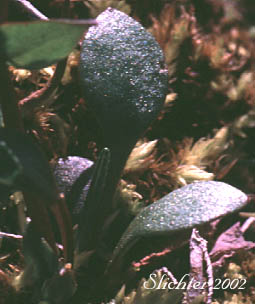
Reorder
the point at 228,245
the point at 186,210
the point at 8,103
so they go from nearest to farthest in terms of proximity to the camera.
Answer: the point at 8,103 < the point at 186,210 < the point at 228,245

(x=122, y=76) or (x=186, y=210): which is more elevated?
(x=122, y=76)

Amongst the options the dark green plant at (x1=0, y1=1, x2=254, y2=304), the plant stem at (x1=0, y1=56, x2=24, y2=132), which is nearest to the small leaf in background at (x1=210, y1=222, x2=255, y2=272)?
the dark green plant at (x1=0, y1=1, x2=254, y2=304)

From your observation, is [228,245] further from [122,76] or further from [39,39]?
[39,39]

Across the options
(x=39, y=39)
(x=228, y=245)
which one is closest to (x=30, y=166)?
(x=39, y=39)

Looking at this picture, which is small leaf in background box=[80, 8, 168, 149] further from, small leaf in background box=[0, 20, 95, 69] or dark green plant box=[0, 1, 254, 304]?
small leaf in background box=[0, 20, 95, 69]

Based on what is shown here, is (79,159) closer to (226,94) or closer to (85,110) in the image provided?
(85,110)

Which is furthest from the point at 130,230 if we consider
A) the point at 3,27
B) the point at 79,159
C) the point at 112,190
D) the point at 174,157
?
the point at 3,27
